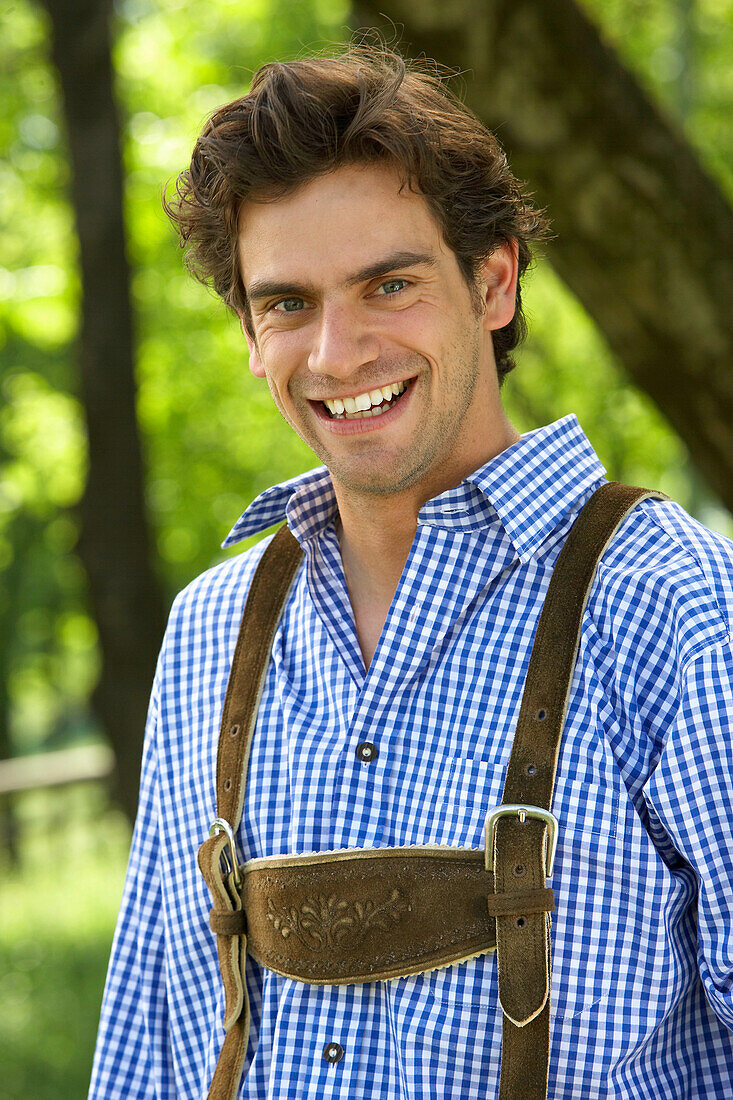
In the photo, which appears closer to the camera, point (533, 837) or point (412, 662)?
point (533, 837)

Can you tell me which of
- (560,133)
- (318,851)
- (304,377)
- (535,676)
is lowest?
(318,851)

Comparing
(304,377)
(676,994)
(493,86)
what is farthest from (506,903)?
(493,86)

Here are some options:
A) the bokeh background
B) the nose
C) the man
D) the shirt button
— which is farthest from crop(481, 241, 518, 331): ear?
the shirt button

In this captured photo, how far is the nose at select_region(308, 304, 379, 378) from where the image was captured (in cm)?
191

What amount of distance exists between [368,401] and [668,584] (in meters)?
0.58

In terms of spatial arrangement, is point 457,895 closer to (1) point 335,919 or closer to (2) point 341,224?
(1) point 335,919

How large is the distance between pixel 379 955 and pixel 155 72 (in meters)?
9.99

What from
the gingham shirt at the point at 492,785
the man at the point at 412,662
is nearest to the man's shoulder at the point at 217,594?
the man at the point at 412,662

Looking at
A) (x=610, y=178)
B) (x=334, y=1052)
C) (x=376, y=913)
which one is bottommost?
(x=334, y=1052)

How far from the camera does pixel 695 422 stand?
10.4 ft

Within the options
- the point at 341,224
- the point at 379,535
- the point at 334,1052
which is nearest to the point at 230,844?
the point at 334,1052

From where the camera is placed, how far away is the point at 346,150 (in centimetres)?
193

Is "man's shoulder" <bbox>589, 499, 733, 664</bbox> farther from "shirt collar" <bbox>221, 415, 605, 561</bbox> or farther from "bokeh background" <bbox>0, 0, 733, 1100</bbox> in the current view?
"bokeh background" <bbox>0, 0, 733, 1100</bbox>

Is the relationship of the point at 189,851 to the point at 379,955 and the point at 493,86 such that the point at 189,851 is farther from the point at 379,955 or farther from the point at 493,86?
the point at 493,86
